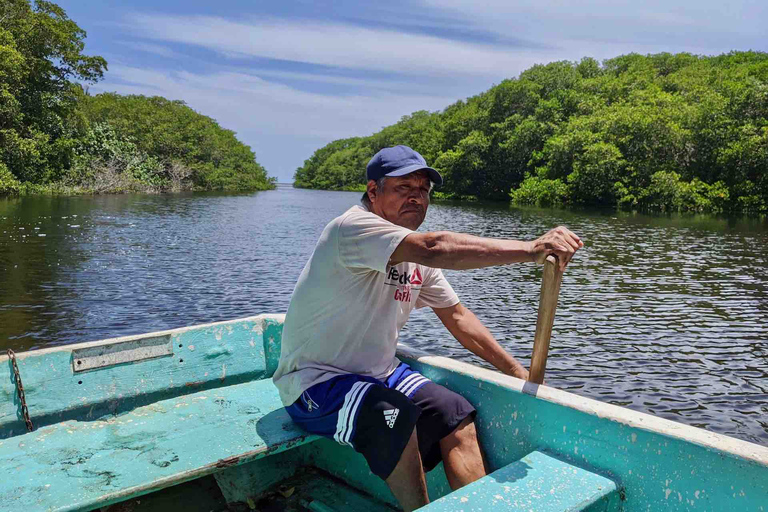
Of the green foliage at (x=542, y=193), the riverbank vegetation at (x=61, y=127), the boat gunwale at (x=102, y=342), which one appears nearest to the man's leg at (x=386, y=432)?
the boat gunwale at (x=102, y=342)

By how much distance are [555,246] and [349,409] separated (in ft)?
3.68

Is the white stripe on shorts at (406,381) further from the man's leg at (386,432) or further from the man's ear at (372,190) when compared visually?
the man's ear at (372,190)

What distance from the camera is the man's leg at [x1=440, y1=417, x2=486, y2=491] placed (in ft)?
9.43

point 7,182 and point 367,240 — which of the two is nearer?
point 367,240

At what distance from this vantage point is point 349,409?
8.95ft

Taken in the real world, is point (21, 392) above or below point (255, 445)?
above

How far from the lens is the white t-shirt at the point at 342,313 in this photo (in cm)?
275

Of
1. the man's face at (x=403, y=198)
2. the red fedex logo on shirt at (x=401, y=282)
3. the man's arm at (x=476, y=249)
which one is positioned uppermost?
the man's face at (x=403, y=198)

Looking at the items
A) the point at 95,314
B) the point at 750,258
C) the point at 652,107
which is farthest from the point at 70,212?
the point at 652,107

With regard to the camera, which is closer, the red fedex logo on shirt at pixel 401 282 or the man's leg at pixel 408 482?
the man's leg at pixel 408 482

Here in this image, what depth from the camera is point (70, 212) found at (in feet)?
98.1

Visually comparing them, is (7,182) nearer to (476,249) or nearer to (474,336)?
(474,336)

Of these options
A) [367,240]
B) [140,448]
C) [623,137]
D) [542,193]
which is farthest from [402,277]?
[542,193]

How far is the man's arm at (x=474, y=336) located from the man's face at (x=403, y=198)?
0.78 metres
